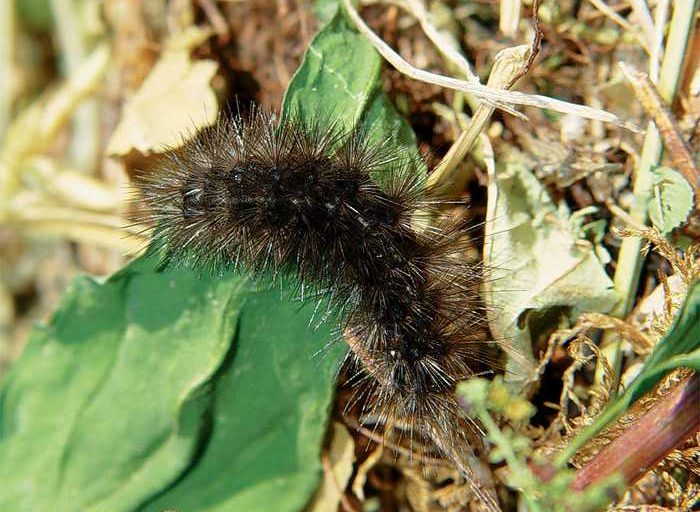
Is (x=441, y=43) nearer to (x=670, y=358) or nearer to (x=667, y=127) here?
(x=667, y=127)

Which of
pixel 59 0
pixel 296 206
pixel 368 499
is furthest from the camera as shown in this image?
pixel 59 0

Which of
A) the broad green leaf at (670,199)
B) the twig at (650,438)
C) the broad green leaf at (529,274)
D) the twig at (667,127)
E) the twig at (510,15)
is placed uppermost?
the twig at (510,15)

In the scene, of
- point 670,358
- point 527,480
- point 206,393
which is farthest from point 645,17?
point 206,393

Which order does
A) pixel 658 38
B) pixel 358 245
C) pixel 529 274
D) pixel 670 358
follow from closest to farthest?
1. pixel 670 358
2. pixel 358 245
3. pixel 658 38
4. pixel 529 274

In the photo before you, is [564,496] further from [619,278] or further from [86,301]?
[86,301]

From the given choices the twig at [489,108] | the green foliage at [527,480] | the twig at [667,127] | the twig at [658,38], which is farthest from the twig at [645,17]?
the green foliage at [527,480]

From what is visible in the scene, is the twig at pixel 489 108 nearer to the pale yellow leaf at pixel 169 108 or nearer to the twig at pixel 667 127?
the twig at pixel 667 127

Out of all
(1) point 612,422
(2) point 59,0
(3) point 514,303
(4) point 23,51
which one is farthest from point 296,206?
(4) point 23,51
